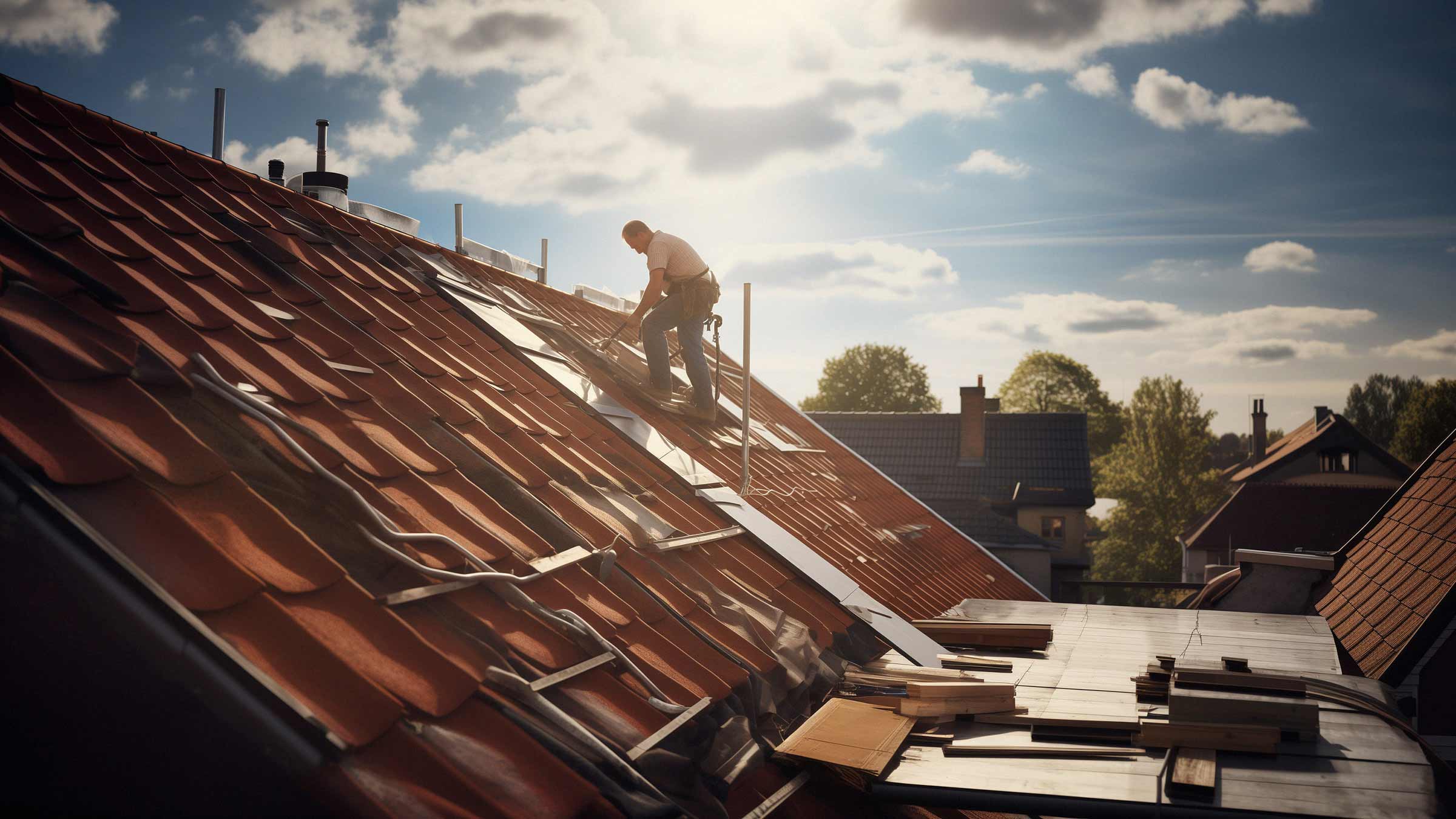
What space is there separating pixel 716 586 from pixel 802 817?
1218 mm

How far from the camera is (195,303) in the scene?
3.07 meters

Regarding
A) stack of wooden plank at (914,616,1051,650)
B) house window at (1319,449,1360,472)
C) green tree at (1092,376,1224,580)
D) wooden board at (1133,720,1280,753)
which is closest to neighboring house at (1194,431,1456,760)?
stack of wooden plank at (914,616,1051,650)

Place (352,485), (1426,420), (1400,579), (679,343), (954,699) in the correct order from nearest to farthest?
1. (352,485)
2. (954,699)
3. (679,343)
4. (1400,579)
5. (1426,420)

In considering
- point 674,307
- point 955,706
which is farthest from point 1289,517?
point 955,706

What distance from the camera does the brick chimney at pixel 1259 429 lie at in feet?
162

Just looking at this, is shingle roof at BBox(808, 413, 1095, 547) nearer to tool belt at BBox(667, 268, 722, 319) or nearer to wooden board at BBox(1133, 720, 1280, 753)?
tool belt at BBox(667, 268, 722, 319)

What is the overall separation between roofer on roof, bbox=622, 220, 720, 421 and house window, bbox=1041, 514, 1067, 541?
2284cm

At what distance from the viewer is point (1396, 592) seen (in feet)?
28.7

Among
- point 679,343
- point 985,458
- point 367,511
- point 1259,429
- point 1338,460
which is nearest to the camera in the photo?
point 367,511

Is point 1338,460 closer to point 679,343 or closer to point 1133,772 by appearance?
point 679,343

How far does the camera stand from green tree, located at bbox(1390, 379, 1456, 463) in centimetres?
5784

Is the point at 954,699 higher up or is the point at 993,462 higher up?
the point at 993,462

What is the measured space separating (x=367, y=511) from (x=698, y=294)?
14.6 feet

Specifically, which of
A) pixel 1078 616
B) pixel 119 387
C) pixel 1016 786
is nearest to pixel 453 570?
pixel 119 387
